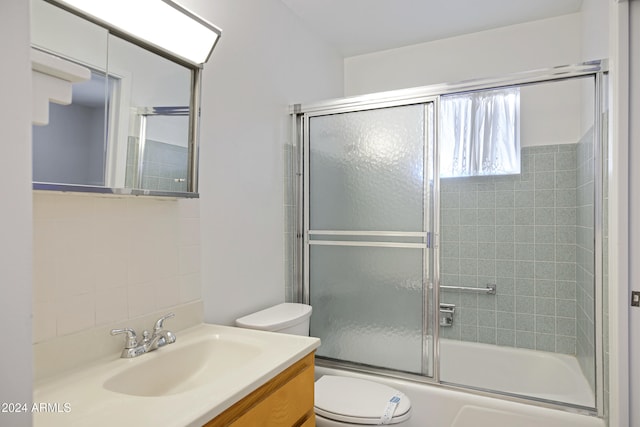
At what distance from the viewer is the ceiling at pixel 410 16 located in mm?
2350

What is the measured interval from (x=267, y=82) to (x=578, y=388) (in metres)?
2.38

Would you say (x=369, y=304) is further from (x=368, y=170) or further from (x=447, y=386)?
(x=368, y=170)

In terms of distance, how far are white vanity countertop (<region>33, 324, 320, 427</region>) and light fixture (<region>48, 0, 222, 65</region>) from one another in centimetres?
101

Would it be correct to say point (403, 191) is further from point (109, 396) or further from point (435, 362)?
point (109, 396)

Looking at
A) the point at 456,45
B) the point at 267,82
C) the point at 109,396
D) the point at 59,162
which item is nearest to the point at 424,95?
the point at 267,82

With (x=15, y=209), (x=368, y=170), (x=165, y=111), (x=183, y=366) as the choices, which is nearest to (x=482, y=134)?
(x=368, y=170)

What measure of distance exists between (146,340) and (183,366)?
0.15 meters

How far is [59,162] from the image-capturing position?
100cm

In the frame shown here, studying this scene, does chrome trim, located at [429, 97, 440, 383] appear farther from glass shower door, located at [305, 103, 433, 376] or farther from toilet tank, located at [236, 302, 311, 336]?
toilet tank, located at [236, 302, 311, 336]

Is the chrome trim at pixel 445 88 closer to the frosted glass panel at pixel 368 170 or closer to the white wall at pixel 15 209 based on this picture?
the frosted glass panel at pixel 368 170

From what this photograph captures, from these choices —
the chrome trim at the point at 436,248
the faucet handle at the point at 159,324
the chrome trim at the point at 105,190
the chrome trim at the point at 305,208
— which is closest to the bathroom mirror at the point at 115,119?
the chrome trim at the point at 105,190

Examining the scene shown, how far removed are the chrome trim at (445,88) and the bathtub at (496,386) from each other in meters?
1.51

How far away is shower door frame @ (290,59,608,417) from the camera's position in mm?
Result: 1712

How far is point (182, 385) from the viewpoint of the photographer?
127cm
